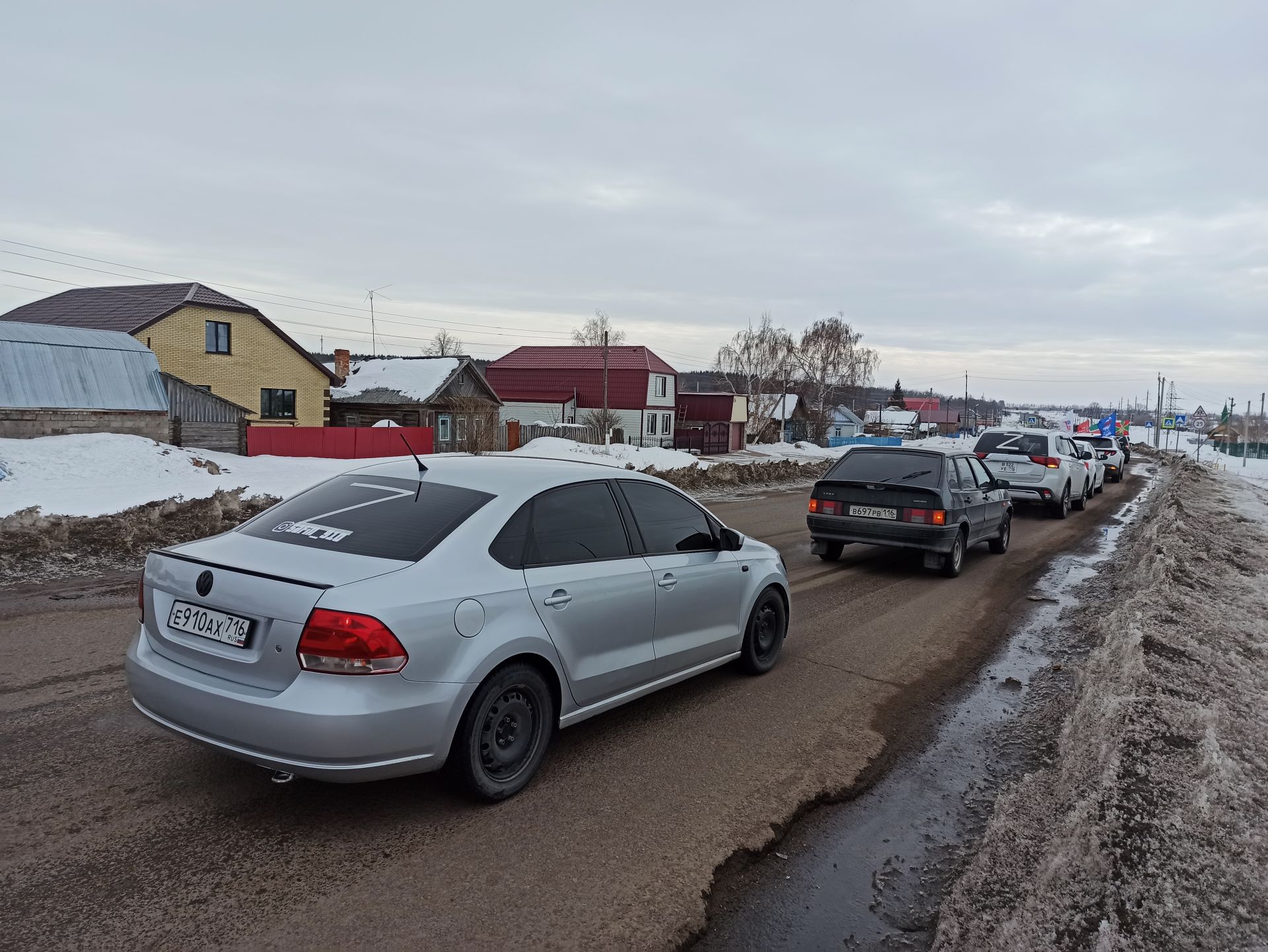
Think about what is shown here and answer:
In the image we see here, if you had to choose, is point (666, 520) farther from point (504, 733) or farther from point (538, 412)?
point (538, 412)

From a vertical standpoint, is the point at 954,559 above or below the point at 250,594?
below

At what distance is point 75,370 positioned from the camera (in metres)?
26.1

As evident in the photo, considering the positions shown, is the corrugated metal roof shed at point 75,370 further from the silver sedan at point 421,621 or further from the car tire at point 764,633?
the car tire at point 764,633

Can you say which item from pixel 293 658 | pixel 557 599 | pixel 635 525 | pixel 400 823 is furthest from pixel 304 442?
pixel 293 658

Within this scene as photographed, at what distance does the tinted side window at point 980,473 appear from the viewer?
36.9 feet

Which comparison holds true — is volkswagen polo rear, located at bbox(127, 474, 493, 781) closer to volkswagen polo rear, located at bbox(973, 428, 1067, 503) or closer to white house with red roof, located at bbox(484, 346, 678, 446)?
volkswagen polo rear, located at bbox(973, 428, 1067, 503)

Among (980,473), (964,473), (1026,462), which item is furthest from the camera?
(1026,462)

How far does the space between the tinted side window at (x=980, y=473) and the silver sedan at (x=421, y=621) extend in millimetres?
7517

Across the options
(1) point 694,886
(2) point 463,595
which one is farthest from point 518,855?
(2) point 463,595

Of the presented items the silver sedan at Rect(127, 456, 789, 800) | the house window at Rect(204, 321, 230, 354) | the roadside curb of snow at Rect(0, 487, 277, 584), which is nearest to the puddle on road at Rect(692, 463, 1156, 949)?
the silver sedan at Rect(127, 456, 789, 800)

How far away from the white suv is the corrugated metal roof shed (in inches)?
1028

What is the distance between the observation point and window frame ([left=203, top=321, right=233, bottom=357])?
35.8m

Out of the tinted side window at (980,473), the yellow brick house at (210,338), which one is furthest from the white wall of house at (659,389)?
the tinted side window at (980,473)

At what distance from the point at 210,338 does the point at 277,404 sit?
14.7ft
